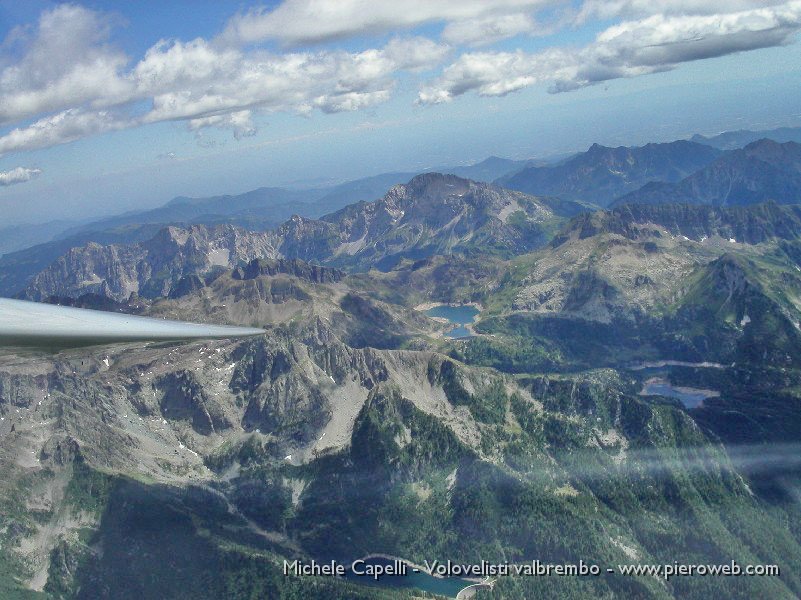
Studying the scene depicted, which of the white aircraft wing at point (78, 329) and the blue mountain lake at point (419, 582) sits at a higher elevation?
the white aircraft wing at point (78, 329)

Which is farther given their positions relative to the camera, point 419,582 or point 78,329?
point 419,582

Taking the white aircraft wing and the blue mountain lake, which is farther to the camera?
the blue mountain lake

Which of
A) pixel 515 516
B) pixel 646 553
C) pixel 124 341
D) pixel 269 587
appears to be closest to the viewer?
pixel 124 341

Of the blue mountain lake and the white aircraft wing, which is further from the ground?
the white aircraft wing

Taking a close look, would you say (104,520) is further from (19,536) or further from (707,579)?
(707,579)

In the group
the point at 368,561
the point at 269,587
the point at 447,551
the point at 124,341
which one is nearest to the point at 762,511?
the point at 447,551

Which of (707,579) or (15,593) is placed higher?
(15,593)

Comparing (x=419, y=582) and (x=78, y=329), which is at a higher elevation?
(x=78, y=329)

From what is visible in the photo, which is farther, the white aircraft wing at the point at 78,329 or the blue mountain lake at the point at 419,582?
the blue mountain lake at the point at 419,582
